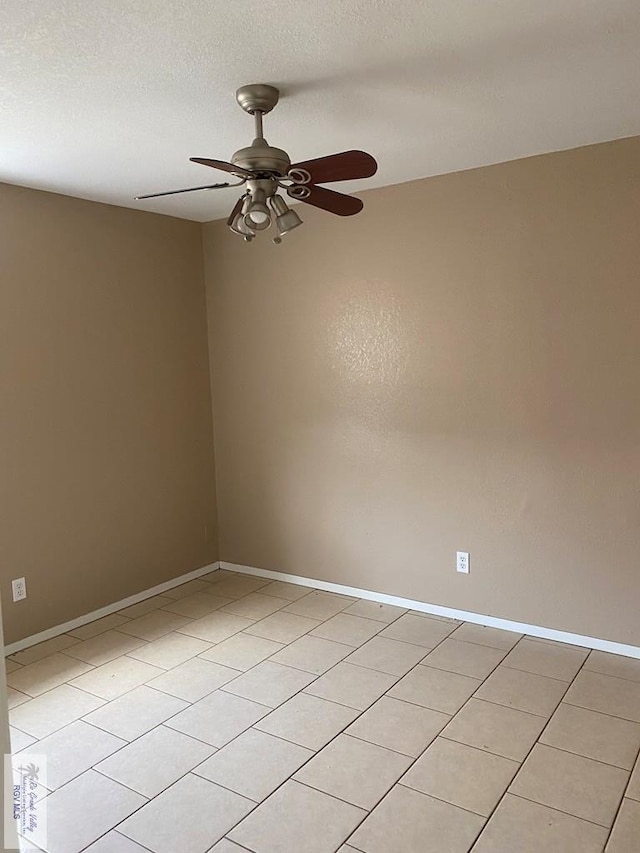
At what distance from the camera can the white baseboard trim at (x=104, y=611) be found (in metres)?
3.40

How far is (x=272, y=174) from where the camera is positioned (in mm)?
2158

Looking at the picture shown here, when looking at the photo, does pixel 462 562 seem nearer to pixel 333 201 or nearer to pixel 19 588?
pixel 333 201

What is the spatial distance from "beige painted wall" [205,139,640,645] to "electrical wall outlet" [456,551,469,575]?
3 cm

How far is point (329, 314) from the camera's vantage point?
3861mm

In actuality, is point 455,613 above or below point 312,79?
below

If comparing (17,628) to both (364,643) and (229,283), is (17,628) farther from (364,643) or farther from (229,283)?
(229,283)

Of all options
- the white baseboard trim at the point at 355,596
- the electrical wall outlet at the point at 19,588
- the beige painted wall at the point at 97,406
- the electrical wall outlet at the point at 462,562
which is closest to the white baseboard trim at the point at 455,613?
the white baseboard trim at the point at 355,596

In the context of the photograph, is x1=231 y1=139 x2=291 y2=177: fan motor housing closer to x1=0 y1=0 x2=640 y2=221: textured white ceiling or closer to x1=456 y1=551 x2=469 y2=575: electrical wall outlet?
x1=0 y1=0 x2=640 y2=221: textured white ceiling

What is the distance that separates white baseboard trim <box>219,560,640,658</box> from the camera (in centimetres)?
316

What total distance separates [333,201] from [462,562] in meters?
2.07

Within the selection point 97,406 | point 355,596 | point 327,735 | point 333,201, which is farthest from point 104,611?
point 333,201

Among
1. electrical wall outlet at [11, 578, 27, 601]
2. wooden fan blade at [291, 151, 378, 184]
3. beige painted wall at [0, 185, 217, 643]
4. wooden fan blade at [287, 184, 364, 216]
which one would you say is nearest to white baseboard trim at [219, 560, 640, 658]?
beige painted wall at [0, 185, 217, 643]

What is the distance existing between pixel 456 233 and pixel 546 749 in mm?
2370

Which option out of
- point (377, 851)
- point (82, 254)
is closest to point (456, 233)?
point (82, 254)
